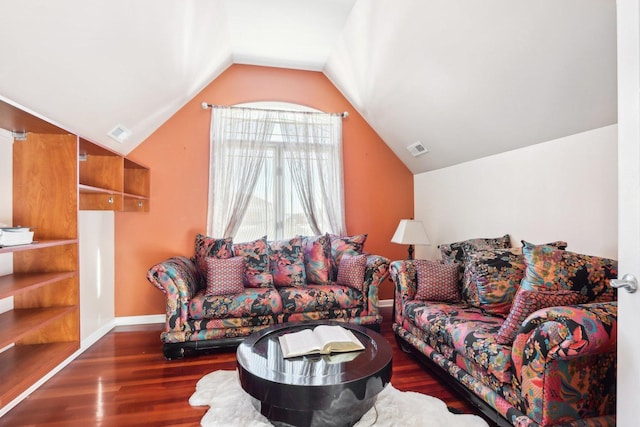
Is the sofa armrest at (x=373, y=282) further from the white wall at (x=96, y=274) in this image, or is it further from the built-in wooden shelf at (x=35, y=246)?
the white wall at (x=96, y=274)

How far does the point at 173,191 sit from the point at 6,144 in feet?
5.57

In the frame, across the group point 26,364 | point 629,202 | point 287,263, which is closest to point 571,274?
point 629,202

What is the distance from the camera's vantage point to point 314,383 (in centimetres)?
154

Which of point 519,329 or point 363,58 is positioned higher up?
point 363,58

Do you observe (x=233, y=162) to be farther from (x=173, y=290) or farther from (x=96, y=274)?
(x=96, y=274)

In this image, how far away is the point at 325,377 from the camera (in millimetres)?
1601

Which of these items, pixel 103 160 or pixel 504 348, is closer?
pixel 504 348

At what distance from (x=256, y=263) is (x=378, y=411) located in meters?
1.87

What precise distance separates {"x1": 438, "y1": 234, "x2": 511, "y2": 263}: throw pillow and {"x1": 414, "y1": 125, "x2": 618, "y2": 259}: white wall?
0.28ft

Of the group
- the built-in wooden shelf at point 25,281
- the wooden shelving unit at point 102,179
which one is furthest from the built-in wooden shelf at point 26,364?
the wooden shelving unit at point 102,179

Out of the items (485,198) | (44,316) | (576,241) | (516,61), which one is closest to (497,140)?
(485,198)

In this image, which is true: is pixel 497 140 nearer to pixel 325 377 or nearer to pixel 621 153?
pixel 621 153

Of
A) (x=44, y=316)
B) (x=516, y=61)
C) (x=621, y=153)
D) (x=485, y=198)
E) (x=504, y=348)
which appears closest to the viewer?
(x=621, y=153)

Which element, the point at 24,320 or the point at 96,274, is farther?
the point at 96,274
